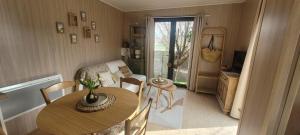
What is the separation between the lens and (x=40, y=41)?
2.05m

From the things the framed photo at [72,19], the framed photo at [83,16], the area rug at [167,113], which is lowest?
the area rug at [167,113]

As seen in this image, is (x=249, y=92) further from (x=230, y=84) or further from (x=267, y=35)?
(x=230, y=84)

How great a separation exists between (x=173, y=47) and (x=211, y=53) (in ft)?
3.35

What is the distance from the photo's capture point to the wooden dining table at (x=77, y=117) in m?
1.05

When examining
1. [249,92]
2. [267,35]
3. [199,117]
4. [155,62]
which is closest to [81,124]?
[249,92]

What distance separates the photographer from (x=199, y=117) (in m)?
2.47

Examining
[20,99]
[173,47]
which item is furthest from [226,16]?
[20,99]

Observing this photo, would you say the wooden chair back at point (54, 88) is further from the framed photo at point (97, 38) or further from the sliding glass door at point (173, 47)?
the sliding glass door at point (173, 47)

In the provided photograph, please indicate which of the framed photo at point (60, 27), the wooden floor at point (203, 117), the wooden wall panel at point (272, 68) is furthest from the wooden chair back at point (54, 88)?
the wooden wall panel at point (272, 68)

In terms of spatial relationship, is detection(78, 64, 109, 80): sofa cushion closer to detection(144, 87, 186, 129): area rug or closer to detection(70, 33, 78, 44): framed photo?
detection(70, 33, 78, 44): framed photo

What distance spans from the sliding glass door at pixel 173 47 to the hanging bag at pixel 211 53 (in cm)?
44

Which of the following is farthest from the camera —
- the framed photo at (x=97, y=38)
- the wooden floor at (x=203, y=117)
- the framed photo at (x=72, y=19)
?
the framed photo at (x=97, y=38)

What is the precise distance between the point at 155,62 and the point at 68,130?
333 cm

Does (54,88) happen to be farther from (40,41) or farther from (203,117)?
(203,117)
